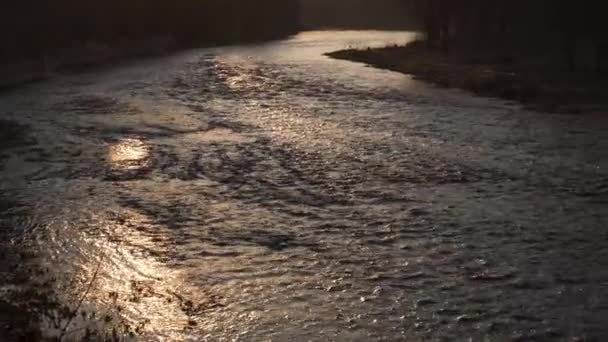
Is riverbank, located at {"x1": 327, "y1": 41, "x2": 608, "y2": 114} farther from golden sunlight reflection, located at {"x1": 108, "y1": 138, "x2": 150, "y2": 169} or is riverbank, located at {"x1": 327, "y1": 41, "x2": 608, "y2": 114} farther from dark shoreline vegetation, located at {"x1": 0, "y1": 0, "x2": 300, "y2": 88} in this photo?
dark shoreline vegetation, located at {"x1": 0, "y1": 0, "x2": 300, "y2": 88}

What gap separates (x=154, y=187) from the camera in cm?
1812

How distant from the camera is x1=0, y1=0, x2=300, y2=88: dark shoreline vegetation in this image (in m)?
48.1

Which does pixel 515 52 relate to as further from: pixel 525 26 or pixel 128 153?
pixel 128 153

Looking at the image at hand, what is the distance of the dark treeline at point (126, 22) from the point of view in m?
52.5

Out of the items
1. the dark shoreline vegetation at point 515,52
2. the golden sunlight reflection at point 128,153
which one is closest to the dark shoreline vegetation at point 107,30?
the dark shoreline vegetation at point 515,52

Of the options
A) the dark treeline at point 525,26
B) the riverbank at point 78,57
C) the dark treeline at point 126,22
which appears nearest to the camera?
the dark treeline at point 525,26

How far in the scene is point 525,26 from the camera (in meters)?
57.1

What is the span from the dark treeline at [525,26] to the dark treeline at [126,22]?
827 inches

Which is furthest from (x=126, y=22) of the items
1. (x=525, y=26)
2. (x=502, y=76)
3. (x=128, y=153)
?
(x=128, y=153)

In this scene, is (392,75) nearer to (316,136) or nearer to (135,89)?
(135,89)

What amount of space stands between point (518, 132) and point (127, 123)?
13.1 meters

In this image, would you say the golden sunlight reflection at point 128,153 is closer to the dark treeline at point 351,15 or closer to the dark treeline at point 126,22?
the dark treeline at point 126,22

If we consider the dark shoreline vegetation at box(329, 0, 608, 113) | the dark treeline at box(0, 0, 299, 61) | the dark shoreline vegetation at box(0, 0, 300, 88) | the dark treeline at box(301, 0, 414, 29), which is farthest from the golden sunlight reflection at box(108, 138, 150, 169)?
the dark treeline at box(301, 0, 414, 29)

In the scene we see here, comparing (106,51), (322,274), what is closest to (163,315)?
(322,274)
